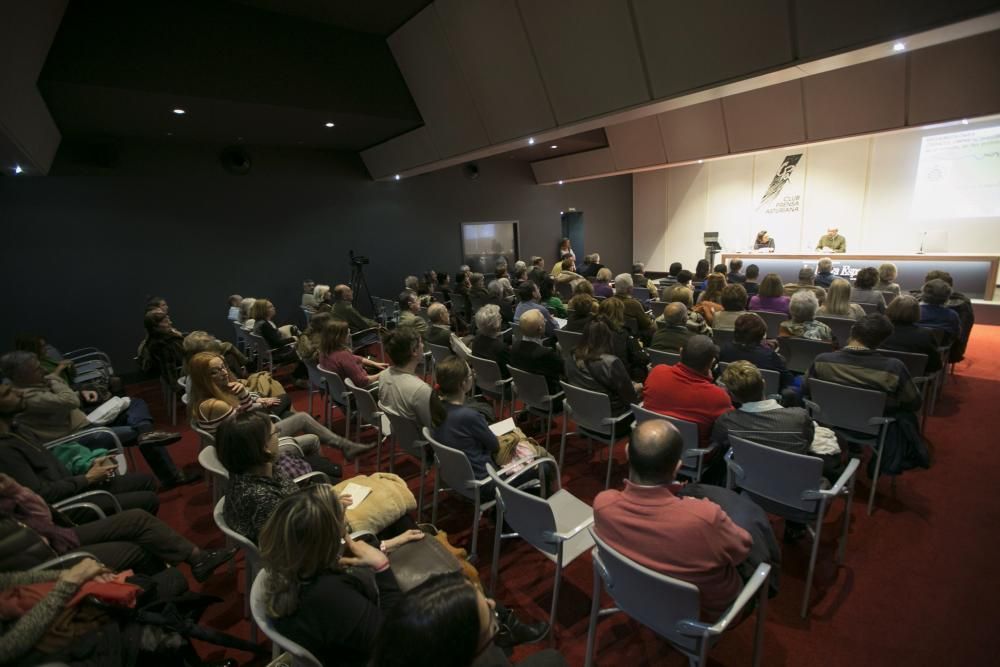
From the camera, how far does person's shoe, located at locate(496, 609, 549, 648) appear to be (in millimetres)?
2021

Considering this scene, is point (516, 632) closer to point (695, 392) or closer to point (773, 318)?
point (695, 392)

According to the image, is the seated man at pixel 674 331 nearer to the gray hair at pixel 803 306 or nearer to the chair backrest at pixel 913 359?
the gray hair at pixel 803 306

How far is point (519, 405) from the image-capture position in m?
5.36

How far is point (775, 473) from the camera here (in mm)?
2270

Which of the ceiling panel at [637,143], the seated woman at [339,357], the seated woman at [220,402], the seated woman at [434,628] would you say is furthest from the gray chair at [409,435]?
the ceiling panel at [637,143]

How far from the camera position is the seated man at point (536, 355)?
3.77 meters

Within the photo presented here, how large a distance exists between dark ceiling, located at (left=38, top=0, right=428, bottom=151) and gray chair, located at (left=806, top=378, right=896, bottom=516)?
636cm

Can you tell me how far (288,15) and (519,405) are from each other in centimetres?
588

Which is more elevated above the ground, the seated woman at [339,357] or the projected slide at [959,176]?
the projected slide at [959,176]

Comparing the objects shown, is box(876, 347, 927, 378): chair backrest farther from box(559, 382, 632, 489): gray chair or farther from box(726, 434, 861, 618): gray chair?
box(559, 382, 632, 489): gray chair

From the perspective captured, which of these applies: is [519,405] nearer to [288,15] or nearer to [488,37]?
[488,37]

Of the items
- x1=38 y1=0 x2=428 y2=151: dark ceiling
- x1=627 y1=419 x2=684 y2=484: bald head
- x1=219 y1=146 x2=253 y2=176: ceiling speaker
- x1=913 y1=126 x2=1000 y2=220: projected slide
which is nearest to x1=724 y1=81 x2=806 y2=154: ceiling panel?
x1=913 y1=126 x2=1000 y2=220: projected slide

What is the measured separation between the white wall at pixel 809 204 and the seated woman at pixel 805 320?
23.8 feet

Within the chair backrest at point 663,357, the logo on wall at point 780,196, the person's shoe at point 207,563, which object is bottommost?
the person's shoe at point 207,563
